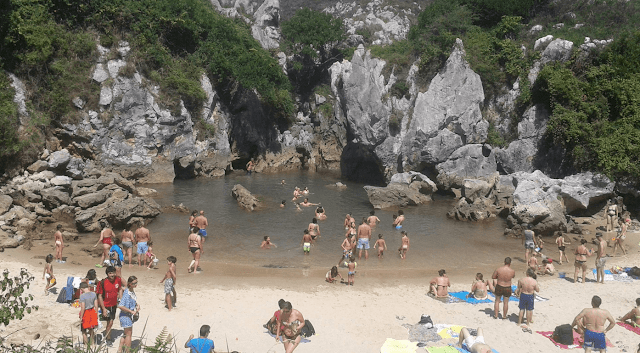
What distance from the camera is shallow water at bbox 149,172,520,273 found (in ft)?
53.2

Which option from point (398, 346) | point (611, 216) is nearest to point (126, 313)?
point (398, 346)

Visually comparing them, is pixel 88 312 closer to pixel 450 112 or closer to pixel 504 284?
pixel 504 284

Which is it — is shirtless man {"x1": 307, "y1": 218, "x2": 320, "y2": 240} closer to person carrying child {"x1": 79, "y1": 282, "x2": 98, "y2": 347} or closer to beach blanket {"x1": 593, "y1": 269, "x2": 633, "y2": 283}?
beach blanket {"x1": 593, "y1": 269, "x2": 633, "y2": 283}

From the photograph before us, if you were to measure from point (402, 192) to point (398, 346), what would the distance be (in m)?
16.0

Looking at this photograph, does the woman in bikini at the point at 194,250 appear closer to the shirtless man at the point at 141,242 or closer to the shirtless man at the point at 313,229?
the shirtless man at the point at 141,242

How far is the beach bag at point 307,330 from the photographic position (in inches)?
388

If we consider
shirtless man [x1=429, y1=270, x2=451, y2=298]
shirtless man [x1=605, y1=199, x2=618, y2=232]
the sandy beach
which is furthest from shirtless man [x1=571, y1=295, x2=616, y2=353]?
shirtless man [x1=605, y1=199, x2=618, y2=232]

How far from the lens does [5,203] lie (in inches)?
672

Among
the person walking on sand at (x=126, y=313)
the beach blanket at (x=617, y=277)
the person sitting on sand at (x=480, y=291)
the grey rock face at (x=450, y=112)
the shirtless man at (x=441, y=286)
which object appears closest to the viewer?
the person walking on sand at (x=126, y=313)

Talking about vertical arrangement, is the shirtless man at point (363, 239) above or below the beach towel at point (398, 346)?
above

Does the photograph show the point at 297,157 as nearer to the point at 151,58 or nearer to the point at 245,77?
the point at 245,77

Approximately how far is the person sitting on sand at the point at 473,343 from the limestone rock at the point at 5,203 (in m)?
16.3

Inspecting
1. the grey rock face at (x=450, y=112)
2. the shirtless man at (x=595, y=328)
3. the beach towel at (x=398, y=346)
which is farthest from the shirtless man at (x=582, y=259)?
the grey rock face at (x=450, y=112)

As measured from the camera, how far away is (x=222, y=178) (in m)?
32.9
